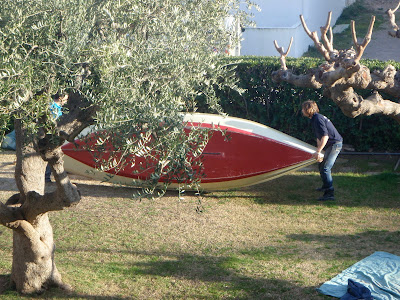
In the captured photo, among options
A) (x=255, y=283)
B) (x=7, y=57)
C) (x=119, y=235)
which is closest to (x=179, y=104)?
(x=7, y=57)

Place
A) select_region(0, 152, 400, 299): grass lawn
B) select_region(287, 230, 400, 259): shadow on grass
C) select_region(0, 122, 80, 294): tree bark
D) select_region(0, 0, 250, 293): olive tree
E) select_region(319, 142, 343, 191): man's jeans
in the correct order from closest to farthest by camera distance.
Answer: select_region(0, 0, 250, 293): olive tree, select_region(0, 122, 80, 294): tree bark, select_region(0, 152, 400, 299): grass lawn, select_region(287, 230, 400, 259): shadow on grass, select_region(319, 142, 343, 191): man's jeans

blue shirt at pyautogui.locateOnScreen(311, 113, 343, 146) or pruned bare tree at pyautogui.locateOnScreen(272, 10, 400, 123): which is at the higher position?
pruned bare tree at pyautogui.locateOnScreen(272, 10, 400, 123)

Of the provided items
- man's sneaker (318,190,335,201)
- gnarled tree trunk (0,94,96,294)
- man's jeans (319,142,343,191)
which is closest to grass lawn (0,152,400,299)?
man's sneaker (318,190,335,201)

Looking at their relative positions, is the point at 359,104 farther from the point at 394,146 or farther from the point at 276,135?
the point at 394,146

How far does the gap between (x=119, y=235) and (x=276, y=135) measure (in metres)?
3.77

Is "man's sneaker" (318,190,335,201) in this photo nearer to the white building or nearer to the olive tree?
the olive tree

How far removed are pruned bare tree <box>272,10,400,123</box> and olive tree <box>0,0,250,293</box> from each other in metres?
1.66

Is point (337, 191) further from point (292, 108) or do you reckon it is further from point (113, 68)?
point (113, 68)

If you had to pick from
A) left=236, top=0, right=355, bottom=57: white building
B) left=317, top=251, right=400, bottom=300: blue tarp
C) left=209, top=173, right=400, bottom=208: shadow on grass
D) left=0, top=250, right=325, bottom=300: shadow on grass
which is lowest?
left=209, top=173, right=400, bottom=208: shadow on grass

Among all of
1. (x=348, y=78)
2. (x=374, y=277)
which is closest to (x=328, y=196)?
(x=374, y=277)

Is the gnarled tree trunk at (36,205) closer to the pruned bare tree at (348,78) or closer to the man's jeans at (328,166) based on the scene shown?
the pruned bare tree at (348,78)

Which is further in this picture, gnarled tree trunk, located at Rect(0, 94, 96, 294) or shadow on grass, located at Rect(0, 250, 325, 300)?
shadow on grass, located at Rect(0, 250, 325, 300)

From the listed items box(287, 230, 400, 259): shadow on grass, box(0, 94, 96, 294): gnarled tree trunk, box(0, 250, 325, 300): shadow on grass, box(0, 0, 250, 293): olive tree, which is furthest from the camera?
box(287, 230, 400, 259): shadow on grass

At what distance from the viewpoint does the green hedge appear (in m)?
12.0
